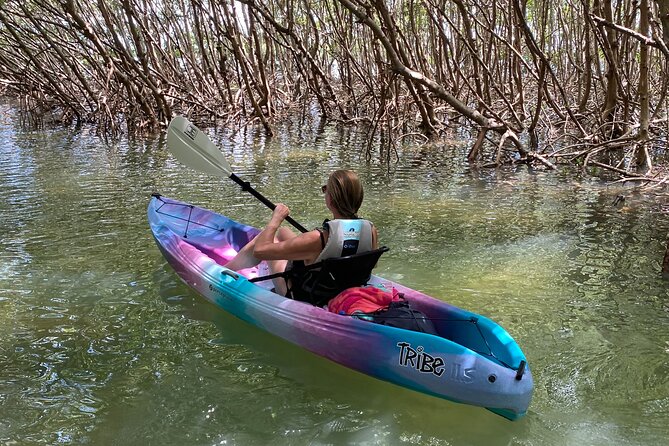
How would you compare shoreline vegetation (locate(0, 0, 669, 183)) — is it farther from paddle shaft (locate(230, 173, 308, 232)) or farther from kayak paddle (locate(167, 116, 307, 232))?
kayak paddle (locate(167, 116, 307, 232))

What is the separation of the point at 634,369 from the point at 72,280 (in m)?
3.45

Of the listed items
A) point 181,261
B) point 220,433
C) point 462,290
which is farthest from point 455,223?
point 220,433

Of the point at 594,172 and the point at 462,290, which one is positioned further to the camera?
the point at 594,172

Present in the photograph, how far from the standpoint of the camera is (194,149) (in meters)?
4.70

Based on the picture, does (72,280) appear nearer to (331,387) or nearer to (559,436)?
(331,387)

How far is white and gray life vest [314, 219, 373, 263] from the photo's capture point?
302 cm

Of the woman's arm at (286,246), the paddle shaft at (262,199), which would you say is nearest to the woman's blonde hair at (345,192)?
the woman's arm at (286,246)

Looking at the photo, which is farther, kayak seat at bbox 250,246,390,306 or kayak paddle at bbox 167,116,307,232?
kayak paddle at bbox 167,116,307,232

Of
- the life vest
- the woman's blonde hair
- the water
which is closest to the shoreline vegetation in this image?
the water

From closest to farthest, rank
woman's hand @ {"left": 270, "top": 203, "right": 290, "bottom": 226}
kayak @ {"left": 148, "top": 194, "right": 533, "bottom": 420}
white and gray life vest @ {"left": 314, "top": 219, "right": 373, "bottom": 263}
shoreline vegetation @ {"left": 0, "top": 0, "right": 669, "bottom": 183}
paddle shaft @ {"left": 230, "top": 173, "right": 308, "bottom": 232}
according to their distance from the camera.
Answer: kayak @ {"left": 148, "top": 194, "right": 533, "bottom": 420}
white and gray life vest @ {"left": 314, "top": 219, "right": 373, "bottom": 263}
woman's hand @ {"left": 270, "top": 203, "right": 290, "bottom": 226}
paddle shaft @ {"left": 230, "top": 173, "right": 308, "bottom": 232}
shoreline vegetation @ {"left": 0, "top": 0, "right": 669, "bottom": 183}

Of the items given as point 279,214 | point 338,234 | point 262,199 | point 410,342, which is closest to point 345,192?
point 338,234

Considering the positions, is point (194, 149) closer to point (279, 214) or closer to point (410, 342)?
point (279, 214)

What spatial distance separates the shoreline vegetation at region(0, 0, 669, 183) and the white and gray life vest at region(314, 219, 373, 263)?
215 cm

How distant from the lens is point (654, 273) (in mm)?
4324
